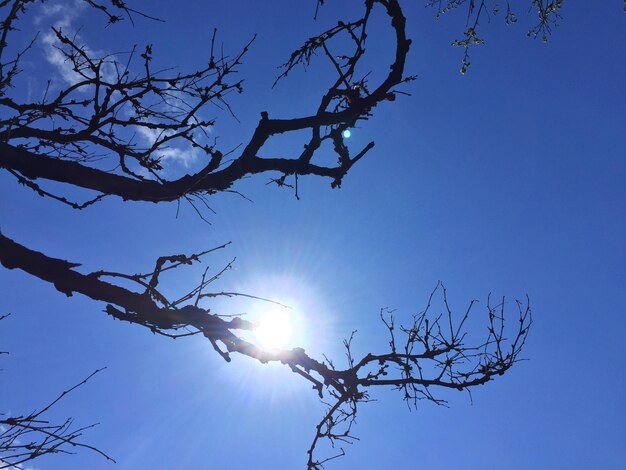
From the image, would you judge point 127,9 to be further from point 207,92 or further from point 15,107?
point 15,107

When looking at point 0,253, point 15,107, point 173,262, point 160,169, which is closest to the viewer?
point 0,253

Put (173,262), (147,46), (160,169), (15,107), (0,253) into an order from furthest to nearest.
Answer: (160,169)
(15,107)
(147,46)
(173,262)
(0,253)

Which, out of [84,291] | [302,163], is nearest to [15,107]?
[84,291]

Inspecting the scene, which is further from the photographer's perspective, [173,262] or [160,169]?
[160,169]

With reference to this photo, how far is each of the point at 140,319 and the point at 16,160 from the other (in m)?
2.20

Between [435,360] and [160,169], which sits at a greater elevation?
[160,169]

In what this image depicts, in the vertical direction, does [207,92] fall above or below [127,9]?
below

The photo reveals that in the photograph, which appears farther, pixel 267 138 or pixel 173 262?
pixel 267 138

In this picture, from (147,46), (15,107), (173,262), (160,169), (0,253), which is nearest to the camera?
(0,253)

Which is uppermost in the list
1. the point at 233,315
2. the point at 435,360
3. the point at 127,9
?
the point at 127,9

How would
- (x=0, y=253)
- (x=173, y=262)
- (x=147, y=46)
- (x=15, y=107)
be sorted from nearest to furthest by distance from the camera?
(x=0, y=253), (x=173, y=262), (x=147, y=46), (x=15, y=107)

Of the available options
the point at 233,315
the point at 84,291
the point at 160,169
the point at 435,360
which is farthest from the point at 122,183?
the point at 435,360

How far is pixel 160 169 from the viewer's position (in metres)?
5.61

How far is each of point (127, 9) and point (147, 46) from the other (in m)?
0.41
